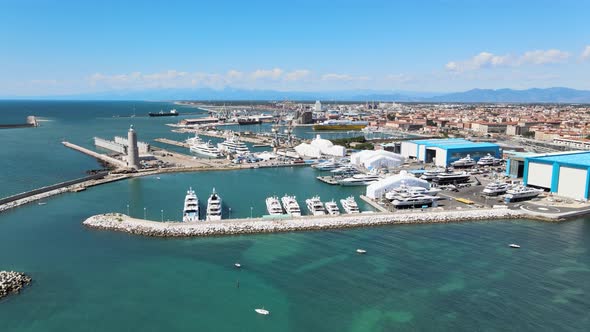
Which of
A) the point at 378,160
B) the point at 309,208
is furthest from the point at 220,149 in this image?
the point at 309,208

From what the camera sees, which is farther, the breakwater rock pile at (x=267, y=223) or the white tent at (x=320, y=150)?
the white tent at (x=320, y=150)

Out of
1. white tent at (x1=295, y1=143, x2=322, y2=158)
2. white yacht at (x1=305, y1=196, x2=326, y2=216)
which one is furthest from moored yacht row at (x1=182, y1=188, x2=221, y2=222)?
white tent at (x1=295, y1=143, x2=322, y2=158)

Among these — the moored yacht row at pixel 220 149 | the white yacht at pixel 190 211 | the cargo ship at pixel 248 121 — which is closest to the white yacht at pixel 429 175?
the white yacht at pixel 190 211

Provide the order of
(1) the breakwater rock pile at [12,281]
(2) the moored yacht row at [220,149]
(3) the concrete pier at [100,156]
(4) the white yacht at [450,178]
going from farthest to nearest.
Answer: (2) the moored yacht row at [220,149], (3) the concrete pier at [100,156], (4) the white yacht at [450,178], (1) the breakwater rock pile at [12,281]

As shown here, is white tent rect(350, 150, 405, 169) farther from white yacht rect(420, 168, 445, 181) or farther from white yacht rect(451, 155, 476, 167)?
white yacht rect(420, 168, 445, 181)

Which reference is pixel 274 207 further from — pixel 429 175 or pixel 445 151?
pixel 445 151

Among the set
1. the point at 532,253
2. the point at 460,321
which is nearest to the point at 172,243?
the point at 460,321

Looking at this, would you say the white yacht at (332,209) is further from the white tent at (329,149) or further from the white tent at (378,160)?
the white tent at (329,149)

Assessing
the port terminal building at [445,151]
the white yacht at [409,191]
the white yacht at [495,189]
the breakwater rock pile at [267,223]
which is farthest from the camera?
the port terminal building at [445,151]
